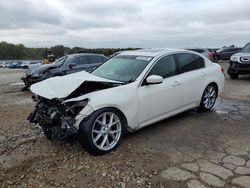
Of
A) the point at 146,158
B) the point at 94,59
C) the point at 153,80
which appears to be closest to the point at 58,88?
the point at 153,80

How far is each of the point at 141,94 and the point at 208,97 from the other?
247 centimetres

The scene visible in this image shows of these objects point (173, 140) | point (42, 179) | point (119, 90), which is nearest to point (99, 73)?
point (119, 90)

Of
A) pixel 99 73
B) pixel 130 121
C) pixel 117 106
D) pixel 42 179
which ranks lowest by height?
pixel 42 179

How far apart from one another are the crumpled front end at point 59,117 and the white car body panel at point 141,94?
0.30 feet

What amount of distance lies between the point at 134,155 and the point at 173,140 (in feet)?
3.01

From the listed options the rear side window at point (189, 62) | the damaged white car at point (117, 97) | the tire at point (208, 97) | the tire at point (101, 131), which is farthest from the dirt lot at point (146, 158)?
the rear side window at point (189, 62)

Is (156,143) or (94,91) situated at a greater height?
(94,91)

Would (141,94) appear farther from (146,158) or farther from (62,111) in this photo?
(62,111)

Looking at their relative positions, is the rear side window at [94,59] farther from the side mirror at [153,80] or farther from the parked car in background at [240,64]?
the side mirror at [153,80]

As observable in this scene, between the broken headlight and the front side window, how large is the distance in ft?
4.71

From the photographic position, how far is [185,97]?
5.74 m

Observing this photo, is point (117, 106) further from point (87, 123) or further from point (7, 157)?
point (7, 157)

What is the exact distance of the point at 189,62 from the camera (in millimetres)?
6078

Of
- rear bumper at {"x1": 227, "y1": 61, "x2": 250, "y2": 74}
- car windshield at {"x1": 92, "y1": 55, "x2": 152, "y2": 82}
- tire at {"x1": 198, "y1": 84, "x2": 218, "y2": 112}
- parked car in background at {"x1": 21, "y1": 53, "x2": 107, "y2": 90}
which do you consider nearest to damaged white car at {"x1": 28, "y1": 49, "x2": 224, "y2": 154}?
car windshield at {"x1": 92, "y1": 55, "x2": 152, "y2": 82}
